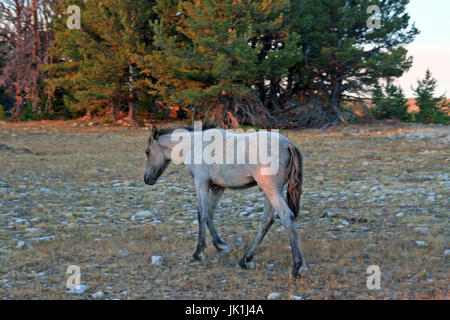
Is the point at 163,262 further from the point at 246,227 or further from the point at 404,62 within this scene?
the point at 404,62

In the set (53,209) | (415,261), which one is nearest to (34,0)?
(53,209)

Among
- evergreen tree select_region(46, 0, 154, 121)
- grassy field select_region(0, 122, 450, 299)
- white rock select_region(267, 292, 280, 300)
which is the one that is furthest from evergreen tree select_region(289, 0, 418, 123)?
white rock select_region(267, 292, 280, 300)

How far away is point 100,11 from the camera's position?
26.5 m

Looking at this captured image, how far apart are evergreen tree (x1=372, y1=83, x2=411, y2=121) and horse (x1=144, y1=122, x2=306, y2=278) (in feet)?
80.0

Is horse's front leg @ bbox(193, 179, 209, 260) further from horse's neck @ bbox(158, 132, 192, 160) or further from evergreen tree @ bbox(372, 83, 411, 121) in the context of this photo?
evergreen tree @ bbox(372, 83, 411, 121)

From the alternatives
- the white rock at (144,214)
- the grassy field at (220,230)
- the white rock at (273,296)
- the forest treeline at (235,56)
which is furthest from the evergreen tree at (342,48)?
the white rock at (273,296)

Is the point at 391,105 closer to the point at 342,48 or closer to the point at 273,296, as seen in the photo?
the point at 342,48

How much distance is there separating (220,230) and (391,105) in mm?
25105

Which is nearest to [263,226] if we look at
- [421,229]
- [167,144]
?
[167,144]

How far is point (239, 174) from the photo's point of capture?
5.39m

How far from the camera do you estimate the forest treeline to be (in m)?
22.2

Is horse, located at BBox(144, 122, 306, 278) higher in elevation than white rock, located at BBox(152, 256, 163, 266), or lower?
higher

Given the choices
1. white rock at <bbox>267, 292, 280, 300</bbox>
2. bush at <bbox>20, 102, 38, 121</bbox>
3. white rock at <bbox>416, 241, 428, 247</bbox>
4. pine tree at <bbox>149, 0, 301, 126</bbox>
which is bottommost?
white rock at <bbox>267, 292, 280, 300</bbox>

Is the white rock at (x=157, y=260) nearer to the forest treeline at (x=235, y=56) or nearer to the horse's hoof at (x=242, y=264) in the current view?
the horse's hoof at (x=242, y=264)
